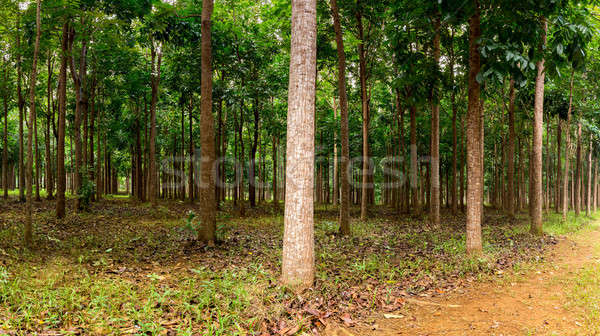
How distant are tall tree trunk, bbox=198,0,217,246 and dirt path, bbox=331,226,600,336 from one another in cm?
497

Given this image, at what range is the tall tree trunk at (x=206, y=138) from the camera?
7793 millimetres

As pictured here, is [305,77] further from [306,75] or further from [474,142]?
[474,142]

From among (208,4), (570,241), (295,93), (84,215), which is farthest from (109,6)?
(570,241)

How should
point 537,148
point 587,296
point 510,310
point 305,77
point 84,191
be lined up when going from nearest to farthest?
point 510,310, point 305,77, point 587,296, point 537,148, point 84,191

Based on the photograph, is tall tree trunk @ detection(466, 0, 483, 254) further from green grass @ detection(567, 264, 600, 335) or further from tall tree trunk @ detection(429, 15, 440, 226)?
tall tree trunk @ detection(429, 15, 440, 226)

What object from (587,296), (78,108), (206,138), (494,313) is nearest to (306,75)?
(206,138)

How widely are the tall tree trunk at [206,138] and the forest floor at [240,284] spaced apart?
0.88 metres

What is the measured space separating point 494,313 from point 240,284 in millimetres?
3781

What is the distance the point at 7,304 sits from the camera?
3951 millimetres

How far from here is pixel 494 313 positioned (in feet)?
Result: 15.5

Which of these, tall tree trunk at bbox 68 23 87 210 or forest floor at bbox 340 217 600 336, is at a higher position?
tall tree trunk at bbox 68 23 87 210

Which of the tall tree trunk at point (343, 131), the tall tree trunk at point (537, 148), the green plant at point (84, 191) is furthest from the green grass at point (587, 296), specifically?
the green plant at point (84, 191)

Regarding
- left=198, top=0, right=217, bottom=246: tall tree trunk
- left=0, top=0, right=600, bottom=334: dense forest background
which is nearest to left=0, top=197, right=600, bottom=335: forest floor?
left=0, top=0, right=600, bottom=334: dense forest background

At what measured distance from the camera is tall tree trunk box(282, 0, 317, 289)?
4.93m
